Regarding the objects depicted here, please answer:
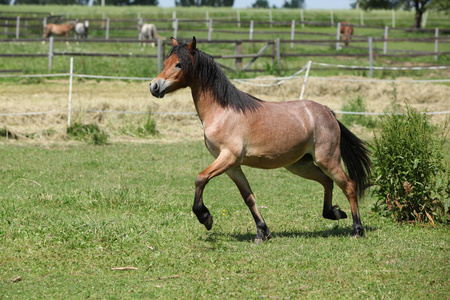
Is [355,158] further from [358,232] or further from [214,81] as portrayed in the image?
[214,81]

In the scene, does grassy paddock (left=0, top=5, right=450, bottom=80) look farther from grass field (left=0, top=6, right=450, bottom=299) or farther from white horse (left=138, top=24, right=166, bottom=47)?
grass field (left=0, top=6, right=450, bottom=299)

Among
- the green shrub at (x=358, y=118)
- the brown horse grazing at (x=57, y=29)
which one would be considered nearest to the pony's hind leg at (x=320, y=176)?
the green shrub at (x=358, y=118)

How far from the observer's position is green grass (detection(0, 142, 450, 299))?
4711 mm

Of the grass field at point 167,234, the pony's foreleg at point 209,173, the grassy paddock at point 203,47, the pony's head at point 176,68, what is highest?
the grassy paddock at point 203,47

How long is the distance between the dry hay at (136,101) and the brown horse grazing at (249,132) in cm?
520

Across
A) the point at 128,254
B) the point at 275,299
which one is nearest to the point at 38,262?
the point at 128,254

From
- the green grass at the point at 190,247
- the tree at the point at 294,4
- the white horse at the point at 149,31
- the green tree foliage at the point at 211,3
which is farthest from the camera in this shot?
the tree at the point at 294,4

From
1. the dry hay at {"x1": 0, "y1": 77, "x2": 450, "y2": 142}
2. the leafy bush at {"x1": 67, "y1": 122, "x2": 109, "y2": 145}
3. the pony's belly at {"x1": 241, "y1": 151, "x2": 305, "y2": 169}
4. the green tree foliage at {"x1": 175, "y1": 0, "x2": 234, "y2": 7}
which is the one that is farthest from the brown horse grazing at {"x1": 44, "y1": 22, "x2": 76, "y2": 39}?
the green tree foliage at {"x1": 175, "y1": 0, "x2": 234, "y2": 7}

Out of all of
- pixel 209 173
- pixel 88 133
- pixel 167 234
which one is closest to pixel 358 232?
pixel 209 173

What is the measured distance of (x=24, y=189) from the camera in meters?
8.46

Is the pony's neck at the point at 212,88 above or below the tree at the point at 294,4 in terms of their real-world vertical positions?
below

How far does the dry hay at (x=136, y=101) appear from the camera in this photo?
13750mm

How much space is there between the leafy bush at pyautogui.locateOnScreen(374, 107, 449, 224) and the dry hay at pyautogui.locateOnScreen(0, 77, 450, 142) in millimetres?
5227

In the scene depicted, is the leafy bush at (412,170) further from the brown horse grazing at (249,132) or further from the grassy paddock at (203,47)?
the grassy paddock at (203,47)
